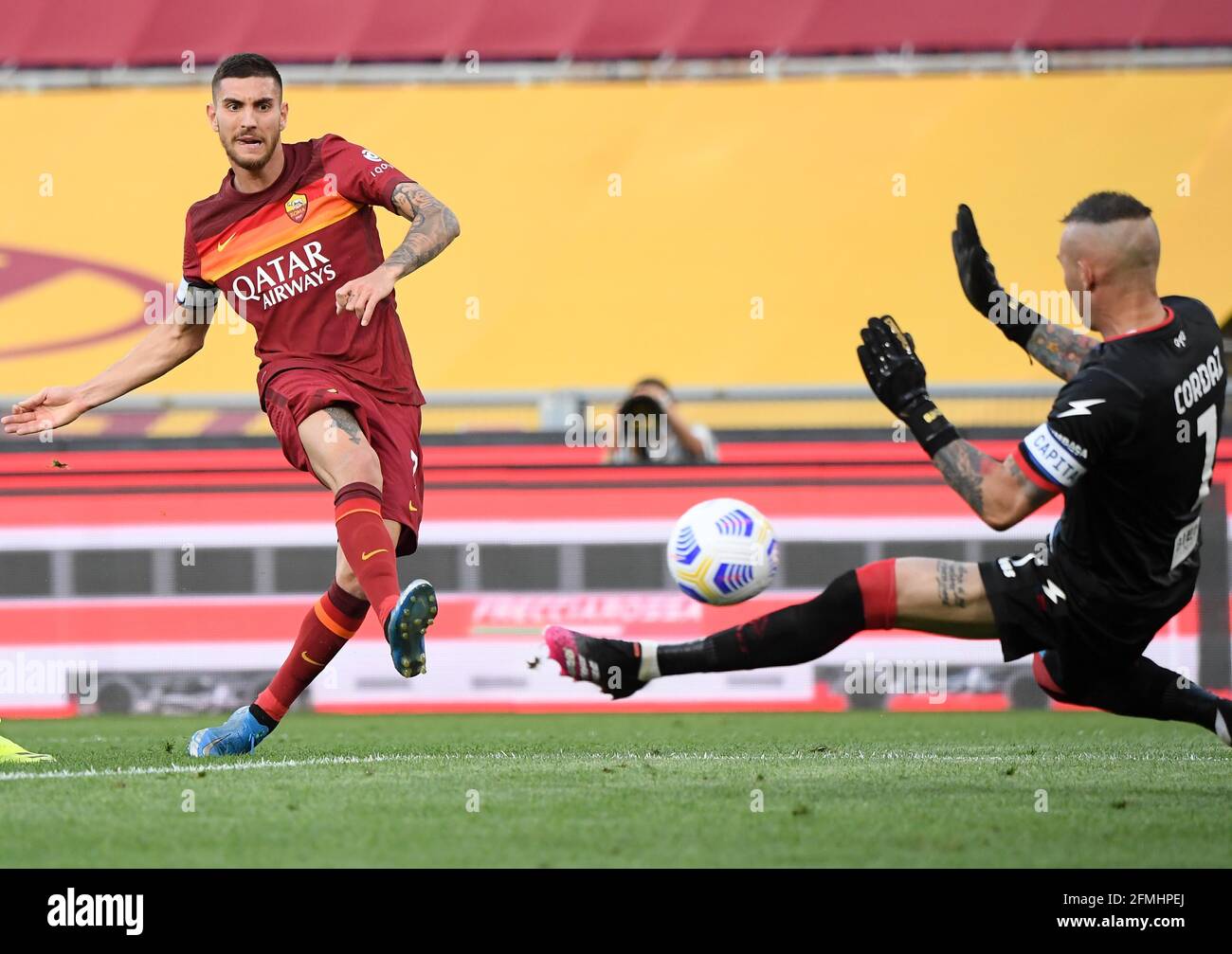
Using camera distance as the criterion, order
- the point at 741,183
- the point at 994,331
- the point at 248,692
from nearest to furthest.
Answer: the point at 248,692 → the point at 994,331 → the point at 741,183

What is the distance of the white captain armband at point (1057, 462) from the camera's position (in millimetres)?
4801

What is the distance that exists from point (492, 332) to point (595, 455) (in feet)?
25.3

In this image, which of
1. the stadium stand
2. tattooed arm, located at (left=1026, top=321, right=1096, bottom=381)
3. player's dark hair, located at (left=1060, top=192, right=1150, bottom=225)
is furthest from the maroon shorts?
the stadium stand

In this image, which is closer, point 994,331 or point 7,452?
point 7,452

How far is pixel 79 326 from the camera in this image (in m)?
17.1

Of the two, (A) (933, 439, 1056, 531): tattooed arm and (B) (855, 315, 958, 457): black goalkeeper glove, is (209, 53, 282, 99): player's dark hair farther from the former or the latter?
(A) (933, 439, 1056, 531): tattooed arm

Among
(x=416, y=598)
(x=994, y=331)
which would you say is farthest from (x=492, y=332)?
(x=416, y=598)

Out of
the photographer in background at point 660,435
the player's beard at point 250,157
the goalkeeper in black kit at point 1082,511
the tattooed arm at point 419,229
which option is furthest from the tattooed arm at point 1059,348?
the photographer in background at point 660,435

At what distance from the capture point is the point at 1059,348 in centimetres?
574

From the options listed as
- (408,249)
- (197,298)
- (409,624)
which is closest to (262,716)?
(409,624)

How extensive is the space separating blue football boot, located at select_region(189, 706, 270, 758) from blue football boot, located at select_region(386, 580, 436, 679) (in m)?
1.16
